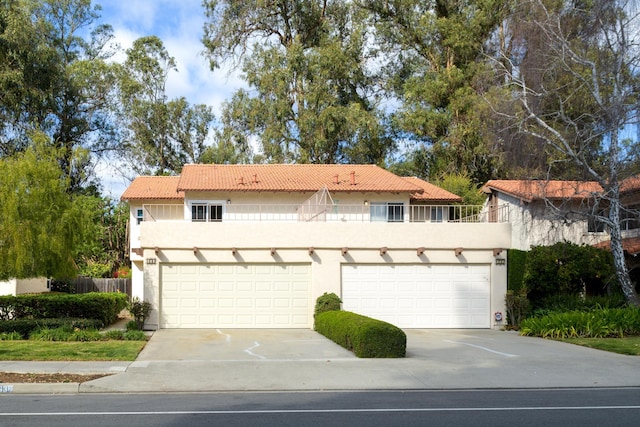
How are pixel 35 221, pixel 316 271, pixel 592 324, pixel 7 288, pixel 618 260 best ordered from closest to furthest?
pixel 35 221 < pixel 592 324 < pixel 618 260 < pixel 316 271 < pixel 7 288

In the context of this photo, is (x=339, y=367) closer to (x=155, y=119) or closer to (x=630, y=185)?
(x=630, y=185)

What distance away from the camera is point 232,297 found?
2352cm

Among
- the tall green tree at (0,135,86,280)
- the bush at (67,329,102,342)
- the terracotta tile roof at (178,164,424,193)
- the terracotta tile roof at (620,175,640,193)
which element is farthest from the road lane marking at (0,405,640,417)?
the terracotta tile roof at (178,164,424,193)

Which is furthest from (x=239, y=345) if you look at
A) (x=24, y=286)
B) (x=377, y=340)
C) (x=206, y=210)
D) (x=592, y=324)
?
(x=24, y=286)

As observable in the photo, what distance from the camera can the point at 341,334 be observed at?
18.2 meters

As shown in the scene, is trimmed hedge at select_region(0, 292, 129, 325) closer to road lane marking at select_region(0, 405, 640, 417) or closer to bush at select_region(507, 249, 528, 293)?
road lane marking at select_region(0, 405, 640, 417)

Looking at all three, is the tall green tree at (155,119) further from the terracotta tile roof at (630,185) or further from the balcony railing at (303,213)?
the terracotta tile roof at (630,185)

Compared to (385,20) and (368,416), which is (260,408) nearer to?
(368,416)

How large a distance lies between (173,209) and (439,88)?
1774cm

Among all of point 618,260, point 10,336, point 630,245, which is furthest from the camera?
point 630,245

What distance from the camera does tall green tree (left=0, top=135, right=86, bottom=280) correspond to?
20.1m

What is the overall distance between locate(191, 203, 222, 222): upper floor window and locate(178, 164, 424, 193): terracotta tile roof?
3.05 ft

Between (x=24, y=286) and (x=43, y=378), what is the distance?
66.4ft

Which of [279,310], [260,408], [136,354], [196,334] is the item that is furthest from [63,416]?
[279,310]
